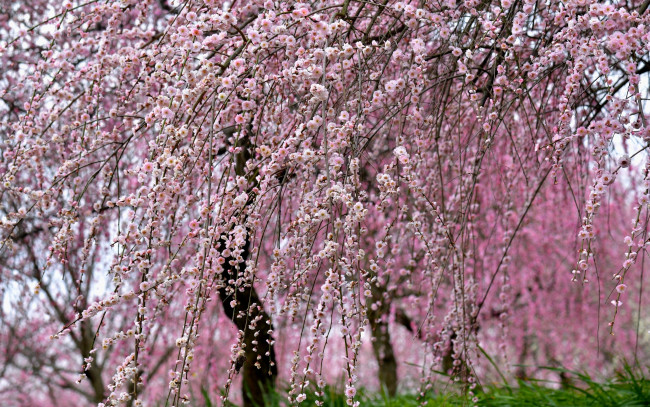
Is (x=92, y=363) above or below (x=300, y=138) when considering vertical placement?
above

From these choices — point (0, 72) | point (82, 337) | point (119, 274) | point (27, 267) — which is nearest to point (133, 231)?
point (119, 274)

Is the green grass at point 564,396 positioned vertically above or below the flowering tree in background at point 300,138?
below

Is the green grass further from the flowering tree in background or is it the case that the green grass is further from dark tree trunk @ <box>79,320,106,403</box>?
dark tree trunk @ <box>79,320,106,403</box>

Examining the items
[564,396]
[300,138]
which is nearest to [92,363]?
[564,396]

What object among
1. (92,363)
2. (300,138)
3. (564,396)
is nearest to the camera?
(300,138)

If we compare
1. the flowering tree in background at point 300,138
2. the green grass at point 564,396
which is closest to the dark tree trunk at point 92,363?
the flowering tree in background at point 300,138

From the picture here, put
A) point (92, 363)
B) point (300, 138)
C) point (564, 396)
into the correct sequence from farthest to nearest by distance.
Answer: point (92, 363)
point (564, 396)
point (300, 138)

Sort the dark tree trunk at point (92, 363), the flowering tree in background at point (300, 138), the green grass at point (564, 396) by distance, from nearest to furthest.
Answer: the flowering tree in background at point (300, 138), the green grass at point (564, 396), the dark tree trunk at point (92, 363)

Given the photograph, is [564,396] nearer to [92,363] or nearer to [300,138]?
[300,138]

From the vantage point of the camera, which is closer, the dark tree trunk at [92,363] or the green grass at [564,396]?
the green grass at [564,396]

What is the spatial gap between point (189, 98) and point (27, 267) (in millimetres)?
4991

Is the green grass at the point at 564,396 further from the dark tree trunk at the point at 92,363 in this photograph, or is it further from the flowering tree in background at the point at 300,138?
the dark tree trunk at the point at 92,363

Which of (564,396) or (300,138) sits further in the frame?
(564,396)

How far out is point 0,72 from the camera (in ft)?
16.9
